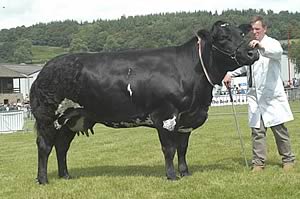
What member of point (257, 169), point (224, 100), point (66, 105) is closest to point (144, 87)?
point (66, 105)

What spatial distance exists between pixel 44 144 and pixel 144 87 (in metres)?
2.15

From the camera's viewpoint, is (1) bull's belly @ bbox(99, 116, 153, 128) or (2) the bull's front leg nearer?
(2) the bull's front leg

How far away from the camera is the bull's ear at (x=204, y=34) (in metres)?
8.50

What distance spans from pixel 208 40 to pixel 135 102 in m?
1.55

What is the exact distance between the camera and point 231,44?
8273 mm

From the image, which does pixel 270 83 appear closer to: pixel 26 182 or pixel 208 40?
pixel 208 40

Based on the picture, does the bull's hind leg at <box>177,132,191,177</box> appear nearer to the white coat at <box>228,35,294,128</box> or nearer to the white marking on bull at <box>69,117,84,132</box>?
the white coat at <box>228,35,294,128</box>

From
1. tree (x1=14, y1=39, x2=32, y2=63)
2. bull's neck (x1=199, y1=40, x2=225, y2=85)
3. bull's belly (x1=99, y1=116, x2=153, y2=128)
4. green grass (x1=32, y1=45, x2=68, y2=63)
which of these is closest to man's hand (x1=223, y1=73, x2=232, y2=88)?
bull's neck (x1=199, y1=40, x2=225, y2=85)

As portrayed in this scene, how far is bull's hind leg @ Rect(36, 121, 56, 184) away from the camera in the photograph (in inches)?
360

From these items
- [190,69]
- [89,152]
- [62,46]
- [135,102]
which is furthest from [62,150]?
[62,46]

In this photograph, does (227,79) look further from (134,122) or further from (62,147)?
(62,147)

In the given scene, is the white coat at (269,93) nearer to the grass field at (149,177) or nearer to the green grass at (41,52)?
the grass field at (149,177)

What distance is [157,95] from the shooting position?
841 cm

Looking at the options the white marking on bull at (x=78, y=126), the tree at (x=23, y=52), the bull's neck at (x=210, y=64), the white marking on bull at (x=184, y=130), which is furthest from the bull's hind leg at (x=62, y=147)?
the tree at (x=23, y=52)
